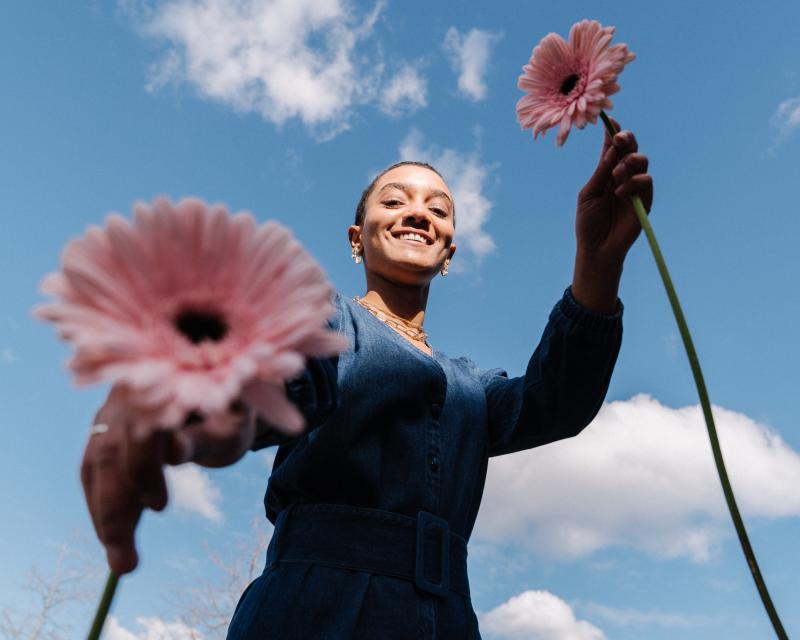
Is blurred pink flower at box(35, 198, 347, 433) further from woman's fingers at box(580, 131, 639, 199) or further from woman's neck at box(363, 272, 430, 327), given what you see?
woman's neck at box(363, 272, 430, 327)

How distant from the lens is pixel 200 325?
0.81m

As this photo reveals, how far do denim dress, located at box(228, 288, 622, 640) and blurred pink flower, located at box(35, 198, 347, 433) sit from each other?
1.97ft

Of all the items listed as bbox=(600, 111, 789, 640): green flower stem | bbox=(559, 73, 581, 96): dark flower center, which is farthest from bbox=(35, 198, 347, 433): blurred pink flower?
bbox=(559, 73, 581, 96): dark flower center

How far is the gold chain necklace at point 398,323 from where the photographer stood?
248 centimetres

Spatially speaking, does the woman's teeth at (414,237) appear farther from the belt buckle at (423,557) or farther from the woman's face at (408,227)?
the belt buckle at (423,557)

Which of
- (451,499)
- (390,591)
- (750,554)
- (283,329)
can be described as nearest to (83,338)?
(283,329)

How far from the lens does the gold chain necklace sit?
8.13 ft

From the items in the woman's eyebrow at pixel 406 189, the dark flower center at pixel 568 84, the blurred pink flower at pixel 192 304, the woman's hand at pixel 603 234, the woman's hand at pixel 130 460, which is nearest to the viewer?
the blurred pink flower at pixel 192 304

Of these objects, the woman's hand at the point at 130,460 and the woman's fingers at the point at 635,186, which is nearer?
the woman's hand at the point at 130,460

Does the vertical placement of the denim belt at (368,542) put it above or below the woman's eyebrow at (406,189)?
below

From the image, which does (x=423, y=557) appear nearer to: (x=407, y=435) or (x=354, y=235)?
(x=407, y=435)

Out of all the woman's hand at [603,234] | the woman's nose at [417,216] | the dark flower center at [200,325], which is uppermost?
the woman's nose at [417,216]

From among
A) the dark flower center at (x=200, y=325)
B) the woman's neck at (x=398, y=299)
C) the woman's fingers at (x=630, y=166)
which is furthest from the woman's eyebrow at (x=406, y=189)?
the dark flower center at (x=200, y=325)

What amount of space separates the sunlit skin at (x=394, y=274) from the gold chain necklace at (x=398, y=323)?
3 centimetres
